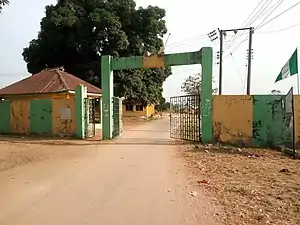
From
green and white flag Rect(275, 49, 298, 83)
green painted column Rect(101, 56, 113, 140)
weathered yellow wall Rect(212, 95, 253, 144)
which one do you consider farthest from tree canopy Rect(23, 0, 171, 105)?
green and white flag Rect(275, 49, 298, 83)

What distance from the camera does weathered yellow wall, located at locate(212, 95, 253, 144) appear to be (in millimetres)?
18156

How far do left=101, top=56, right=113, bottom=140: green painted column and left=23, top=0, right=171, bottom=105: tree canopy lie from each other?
553 inches

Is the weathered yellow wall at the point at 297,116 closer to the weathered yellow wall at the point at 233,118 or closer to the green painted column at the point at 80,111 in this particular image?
the weathered yellow wall at the point at 233,118

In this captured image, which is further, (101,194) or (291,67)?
(291,67)

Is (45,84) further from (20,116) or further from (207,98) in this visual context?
(207,98)

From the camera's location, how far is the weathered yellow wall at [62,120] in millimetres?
21828

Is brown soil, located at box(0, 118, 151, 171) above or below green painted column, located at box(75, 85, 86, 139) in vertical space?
below

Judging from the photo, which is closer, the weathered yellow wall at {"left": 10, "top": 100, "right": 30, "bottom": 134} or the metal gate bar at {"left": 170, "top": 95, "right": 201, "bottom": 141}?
the metal gate bar at {"left": 170, "top": 95, "right": 201, "bottom": 141}

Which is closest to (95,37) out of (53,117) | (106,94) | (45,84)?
(45,84)

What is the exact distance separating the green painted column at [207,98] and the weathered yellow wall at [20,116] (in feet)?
34.1

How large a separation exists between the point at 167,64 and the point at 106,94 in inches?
136

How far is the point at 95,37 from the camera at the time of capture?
34812 mm

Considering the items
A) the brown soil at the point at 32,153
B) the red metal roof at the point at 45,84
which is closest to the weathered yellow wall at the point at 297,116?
the brown soil at the point at 32,153

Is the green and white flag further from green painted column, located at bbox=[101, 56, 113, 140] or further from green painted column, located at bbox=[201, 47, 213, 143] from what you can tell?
green painted column, located at bbox=[101, 56, 113, 140]
